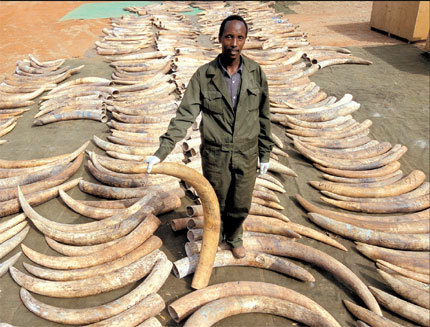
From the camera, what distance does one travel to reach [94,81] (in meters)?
9.47

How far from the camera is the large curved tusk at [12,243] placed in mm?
4359

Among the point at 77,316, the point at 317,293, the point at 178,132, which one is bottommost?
the point at 317,293

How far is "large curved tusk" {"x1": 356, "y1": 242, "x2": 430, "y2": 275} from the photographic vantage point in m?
4.45

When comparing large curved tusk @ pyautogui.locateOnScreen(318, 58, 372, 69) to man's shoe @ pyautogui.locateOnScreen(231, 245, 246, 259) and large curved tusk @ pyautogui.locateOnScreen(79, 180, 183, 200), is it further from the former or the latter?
man's shoe @ pyautogui.locateOnScreen(231, 245, 246, 259)

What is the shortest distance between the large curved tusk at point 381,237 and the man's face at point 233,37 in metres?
2.99

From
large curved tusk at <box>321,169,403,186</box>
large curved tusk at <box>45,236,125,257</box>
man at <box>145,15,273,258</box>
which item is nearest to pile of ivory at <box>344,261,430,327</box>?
man at <box>145,15,273,258</box>

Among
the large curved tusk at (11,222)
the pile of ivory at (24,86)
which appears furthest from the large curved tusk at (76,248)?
the pile of ivory at (24,86)

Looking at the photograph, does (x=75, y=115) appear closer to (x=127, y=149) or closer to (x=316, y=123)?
(x=127, y=149)

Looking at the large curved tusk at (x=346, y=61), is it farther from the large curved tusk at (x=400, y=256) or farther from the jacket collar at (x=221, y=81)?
the jacket collar at (x=221, y=81)

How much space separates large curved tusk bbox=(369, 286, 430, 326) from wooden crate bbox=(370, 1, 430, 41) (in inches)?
533

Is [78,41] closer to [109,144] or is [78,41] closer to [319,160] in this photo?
[109,144]

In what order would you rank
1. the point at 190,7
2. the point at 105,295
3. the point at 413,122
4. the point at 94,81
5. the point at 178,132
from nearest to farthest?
the point at 178,132, the point at 105,295, the point at 413,122, the point at 94,81, the point at 190,7

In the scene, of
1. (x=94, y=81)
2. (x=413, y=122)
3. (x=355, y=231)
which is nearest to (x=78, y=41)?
(x=94, y=81)

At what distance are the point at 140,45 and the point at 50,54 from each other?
3.79 metres
